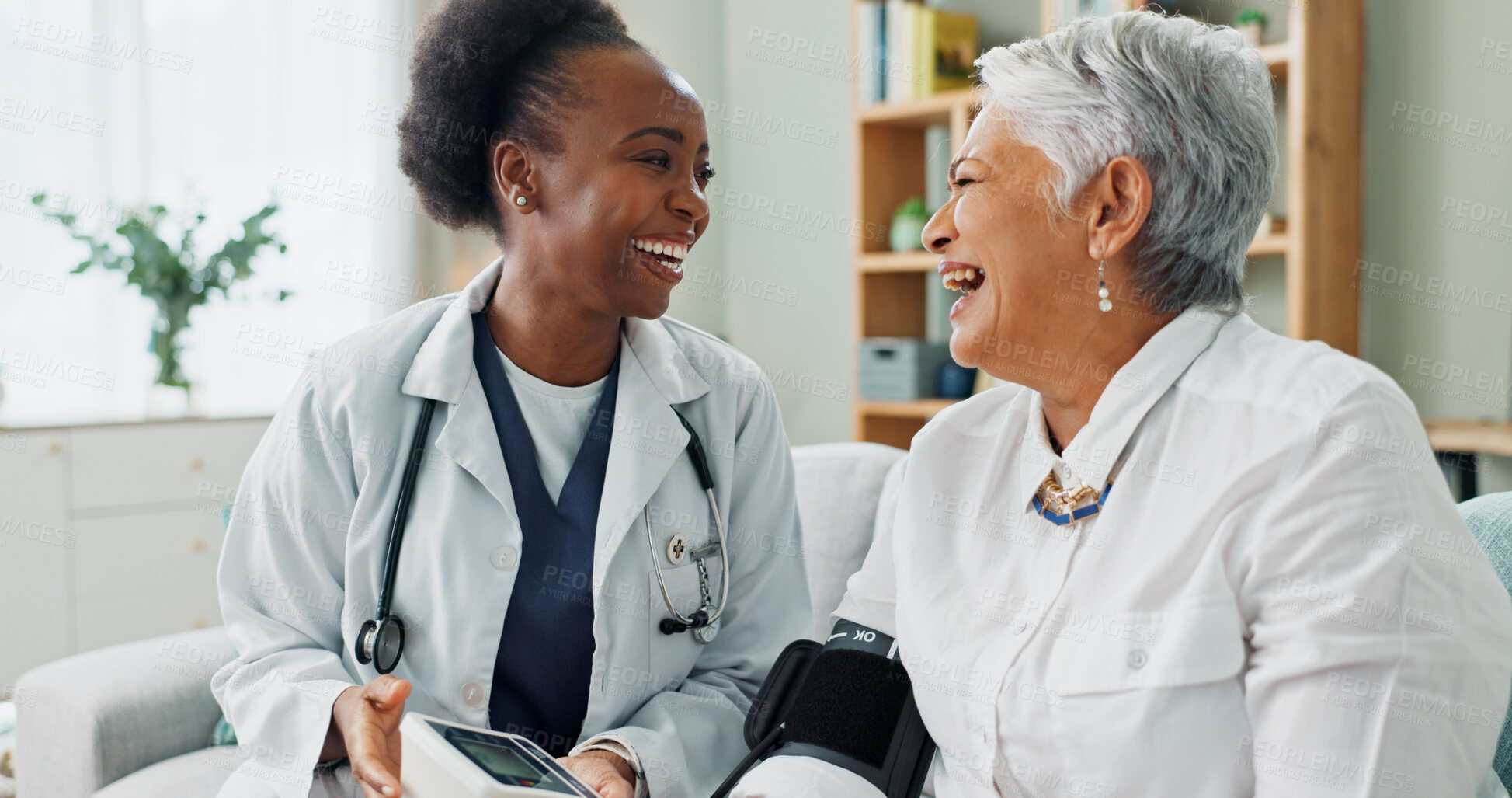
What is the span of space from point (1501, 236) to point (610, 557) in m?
2.34

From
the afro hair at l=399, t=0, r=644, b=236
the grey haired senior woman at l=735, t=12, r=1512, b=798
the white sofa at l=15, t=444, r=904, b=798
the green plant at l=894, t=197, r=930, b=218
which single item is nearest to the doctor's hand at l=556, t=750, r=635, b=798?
the grey haired senior woman at l=735, t=12, r=1512, b=798

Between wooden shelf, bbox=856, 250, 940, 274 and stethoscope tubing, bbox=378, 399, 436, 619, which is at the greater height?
wooden shelf, bbox=856, 250, 940, 274

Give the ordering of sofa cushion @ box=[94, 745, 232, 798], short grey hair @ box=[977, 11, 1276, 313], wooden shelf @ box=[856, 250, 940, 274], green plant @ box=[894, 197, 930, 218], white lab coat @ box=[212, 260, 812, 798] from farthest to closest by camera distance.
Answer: green plant @ box=[894, 197, 930, 218], wooden shelf @ box=[856, 250, 940, 274], sofa cushion @ box=[94, 745, 232, 798], white lab coat @ box=[212, 260, 812, 798], short grey hair @ box=[977, 11, 1276, 313]

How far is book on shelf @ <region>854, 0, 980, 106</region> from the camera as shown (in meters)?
3.24

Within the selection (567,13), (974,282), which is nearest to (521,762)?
(974,282)

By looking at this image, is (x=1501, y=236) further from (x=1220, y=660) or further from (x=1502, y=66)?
(x=1220, y=660)

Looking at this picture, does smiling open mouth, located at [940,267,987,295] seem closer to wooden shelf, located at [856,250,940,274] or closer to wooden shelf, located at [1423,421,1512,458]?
wooden shelf, located at [1423,421,1512,458]

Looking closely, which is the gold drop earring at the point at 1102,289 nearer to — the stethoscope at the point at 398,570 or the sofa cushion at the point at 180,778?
the stethoscope at the point at 398,570

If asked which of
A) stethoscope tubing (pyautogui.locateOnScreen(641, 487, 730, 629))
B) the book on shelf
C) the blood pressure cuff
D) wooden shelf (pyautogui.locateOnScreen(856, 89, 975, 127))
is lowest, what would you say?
the blood pressure cuff

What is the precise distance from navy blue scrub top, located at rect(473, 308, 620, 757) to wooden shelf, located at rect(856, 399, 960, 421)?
1992 millimetres

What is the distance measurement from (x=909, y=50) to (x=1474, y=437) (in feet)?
6.00

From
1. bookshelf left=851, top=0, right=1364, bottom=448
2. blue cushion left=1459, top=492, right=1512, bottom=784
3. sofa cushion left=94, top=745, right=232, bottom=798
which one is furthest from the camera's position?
bookshelf left=851, top=0, right=1364, bottom=448

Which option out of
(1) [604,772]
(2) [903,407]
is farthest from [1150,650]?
(2) [903,407]

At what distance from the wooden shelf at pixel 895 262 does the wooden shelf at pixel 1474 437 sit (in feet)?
4.39
